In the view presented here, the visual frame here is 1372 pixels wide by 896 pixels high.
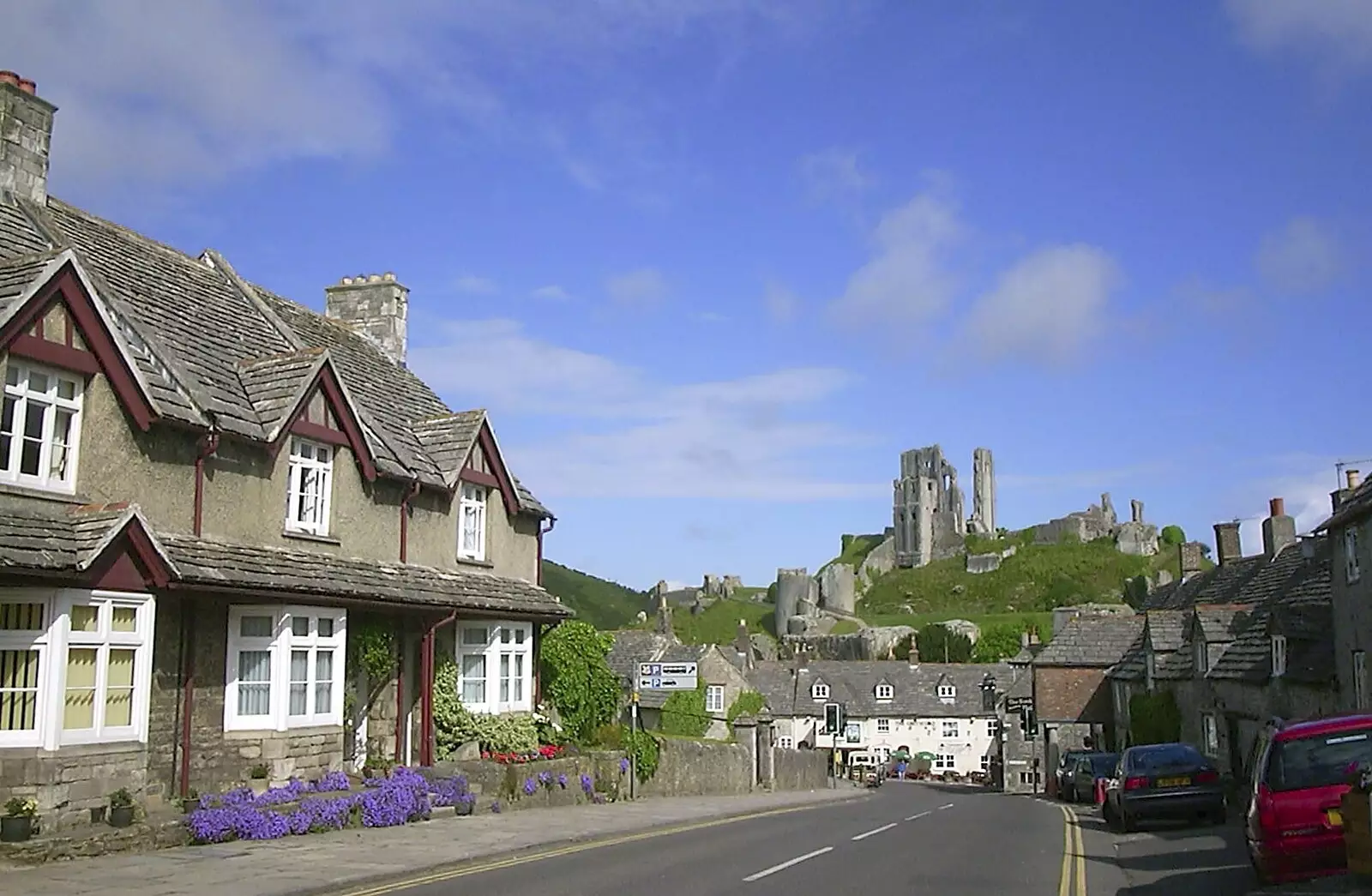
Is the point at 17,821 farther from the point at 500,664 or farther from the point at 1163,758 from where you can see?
the point at 1163,758

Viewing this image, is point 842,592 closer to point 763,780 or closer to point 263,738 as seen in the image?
point 763,780

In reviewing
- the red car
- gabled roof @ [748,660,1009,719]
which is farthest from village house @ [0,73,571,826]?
gabled roof @ [748,660,1009,719]

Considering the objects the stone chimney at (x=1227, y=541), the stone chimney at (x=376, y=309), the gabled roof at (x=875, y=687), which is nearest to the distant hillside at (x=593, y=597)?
the gabled roof at (x=875, y=687)

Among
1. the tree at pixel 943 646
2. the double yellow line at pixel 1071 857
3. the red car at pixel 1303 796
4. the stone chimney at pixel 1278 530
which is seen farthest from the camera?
the tree at pixel 943 646

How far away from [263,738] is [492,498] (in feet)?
32.5

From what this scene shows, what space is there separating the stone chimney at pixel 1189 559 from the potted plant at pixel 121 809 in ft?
188

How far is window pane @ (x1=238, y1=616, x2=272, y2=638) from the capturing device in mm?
19188

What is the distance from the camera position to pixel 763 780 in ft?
137

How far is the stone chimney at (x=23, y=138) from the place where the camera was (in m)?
20.1

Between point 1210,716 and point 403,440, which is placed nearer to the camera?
point 403,440

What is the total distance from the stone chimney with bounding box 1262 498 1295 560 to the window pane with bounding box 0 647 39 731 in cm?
4583

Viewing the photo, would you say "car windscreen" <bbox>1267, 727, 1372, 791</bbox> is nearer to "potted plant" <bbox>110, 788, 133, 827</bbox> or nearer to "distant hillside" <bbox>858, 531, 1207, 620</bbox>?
"potted plant" <bbox>110, 788, 133, 827</bbox>

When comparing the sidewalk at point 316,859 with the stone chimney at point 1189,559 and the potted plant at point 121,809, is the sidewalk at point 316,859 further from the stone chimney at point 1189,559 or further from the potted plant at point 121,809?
the stone chimney at point 1189,559

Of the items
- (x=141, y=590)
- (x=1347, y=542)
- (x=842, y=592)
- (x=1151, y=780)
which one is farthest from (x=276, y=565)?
(x=842, y=592)
